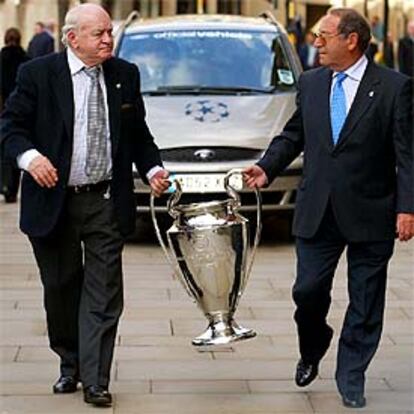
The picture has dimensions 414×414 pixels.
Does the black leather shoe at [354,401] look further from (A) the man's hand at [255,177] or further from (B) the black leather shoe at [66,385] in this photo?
(B) the black leather shoe at [66,385]

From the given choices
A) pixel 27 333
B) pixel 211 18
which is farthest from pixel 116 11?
pixel 27 333

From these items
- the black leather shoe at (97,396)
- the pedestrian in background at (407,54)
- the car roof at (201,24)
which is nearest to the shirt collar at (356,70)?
the black leather shoe at (97,396)

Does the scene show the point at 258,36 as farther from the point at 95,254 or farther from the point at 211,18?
the point at 95,254

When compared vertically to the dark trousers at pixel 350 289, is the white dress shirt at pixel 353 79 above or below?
above

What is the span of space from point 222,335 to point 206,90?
5883 millimetres

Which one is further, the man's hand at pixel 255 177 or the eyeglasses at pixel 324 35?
the man's hand at pixel 255 177

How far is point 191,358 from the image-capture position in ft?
24.1

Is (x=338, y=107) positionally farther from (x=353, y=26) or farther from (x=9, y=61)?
(x=9, y=61)

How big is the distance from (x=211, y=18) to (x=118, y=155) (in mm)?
7357

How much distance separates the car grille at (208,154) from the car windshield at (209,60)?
1.06 meters

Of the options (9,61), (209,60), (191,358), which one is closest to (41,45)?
(9,61)

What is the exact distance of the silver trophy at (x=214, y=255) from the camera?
6234 mm

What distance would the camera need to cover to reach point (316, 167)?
6285mm

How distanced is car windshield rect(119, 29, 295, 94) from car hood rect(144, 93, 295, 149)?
27cm
